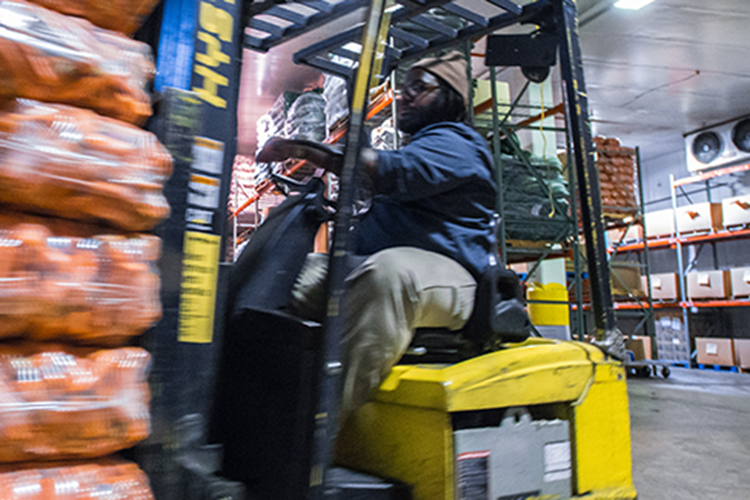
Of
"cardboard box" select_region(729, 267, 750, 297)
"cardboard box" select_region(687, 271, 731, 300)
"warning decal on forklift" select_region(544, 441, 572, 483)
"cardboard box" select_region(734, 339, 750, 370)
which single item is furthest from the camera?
"cardboard box" select_region(687, 271, 731, 300)

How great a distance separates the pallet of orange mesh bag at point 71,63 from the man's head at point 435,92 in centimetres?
132

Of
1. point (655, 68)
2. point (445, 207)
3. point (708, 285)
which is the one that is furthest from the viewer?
point (708, 285)

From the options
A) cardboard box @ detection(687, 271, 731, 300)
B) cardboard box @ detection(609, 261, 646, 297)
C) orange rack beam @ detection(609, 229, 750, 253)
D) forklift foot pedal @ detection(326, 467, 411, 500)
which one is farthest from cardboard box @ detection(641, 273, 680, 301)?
forklift foot pedal @ detection(326, 467, 411, 500)

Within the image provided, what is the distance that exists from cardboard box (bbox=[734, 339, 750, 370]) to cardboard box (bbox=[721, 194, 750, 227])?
232 cm

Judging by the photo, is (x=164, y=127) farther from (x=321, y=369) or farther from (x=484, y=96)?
(x=484, y=96)

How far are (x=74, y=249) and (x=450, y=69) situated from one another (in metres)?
1.68

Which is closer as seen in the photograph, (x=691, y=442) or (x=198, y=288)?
(x=198, y=288)

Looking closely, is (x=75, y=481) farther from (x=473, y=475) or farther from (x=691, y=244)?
(x=691, y=244)

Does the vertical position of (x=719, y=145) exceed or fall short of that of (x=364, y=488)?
it exceeds it

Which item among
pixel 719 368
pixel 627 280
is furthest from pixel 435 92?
pixel 719 368

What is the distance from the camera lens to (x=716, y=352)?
1152 cm

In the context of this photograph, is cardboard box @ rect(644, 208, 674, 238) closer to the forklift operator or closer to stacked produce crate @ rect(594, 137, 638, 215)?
stacked produce crate @ rect(594, 137, 638, 215)

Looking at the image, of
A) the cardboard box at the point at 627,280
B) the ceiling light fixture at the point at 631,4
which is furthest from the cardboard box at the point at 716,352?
the ceiling light fixture at the point at 631,4

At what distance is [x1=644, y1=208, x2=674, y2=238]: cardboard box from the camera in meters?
12.8
